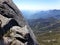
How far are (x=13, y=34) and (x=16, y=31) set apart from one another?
21.2 inches

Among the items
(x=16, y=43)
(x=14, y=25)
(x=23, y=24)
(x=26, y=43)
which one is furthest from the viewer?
(x=23, y=24)

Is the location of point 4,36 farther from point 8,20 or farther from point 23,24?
point 23,24

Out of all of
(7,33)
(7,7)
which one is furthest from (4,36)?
(7,7)

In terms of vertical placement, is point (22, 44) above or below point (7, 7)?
below

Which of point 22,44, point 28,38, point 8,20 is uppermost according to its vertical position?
point 8,20

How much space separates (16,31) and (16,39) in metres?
0.96

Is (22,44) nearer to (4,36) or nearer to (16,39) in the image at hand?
(16,39)

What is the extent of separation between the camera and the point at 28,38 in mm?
18250

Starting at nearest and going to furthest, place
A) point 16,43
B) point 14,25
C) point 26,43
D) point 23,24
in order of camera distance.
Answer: point 16,43 → point 26,43 → point 14,25 → point 23,24

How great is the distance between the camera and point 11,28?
58.1 ft

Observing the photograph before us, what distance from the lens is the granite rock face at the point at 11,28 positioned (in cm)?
1631

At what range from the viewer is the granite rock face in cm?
1631

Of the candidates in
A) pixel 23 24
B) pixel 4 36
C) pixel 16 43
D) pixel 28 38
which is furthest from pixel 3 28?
pixel 23 24

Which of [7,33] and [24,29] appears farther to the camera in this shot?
[24,29]
